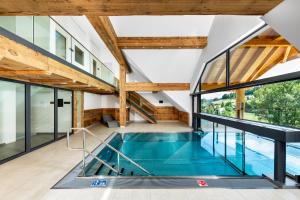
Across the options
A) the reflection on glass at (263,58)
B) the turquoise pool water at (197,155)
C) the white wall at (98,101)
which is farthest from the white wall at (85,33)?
the reflection on glass at (263,58)

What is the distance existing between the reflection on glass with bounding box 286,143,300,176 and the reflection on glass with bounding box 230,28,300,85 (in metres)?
1.42

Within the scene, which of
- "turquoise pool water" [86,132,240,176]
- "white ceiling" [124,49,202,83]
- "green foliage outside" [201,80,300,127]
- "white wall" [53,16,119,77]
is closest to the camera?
"green foliage outside" [201,80,300,127]

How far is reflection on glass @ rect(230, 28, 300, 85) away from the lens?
2.96 meters

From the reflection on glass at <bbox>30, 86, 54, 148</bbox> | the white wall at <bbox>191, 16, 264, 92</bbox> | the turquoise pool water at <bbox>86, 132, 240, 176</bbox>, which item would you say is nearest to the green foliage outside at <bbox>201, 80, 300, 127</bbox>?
the white wall at <bbox>191, 16, 264, 92</bbox>

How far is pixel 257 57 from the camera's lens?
13.8 feet

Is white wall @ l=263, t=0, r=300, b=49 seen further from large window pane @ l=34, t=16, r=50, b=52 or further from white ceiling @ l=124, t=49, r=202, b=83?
white ceiling @ l=124, t=49, r=202, b=83

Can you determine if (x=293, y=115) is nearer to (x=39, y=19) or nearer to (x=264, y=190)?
(x=264, y=190)

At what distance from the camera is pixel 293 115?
3.00 meters

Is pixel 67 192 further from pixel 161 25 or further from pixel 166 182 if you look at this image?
pixel 161 25

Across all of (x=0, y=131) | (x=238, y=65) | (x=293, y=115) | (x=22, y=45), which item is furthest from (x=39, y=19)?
(x=293, y=115)

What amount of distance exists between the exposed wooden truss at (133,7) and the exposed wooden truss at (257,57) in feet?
4.73

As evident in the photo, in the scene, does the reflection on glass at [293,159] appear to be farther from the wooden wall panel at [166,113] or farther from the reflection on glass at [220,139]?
the wooden wall panel at [166,113]

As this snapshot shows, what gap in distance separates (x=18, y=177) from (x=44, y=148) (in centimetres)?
207

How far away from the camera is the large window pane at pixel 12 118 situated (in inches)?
169
